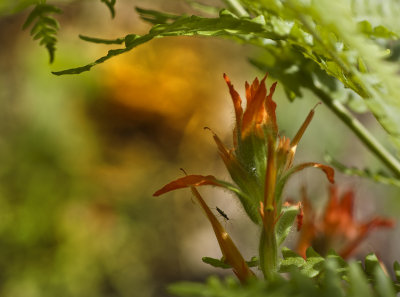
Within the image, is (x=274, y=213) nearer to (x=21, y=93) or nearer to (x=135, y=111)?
(x=21, y=93)

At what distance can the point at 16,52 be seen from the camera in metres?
4.05

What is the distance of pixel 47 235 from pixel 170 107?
5.23 feet

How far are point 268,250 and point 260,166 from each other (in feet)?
0.36

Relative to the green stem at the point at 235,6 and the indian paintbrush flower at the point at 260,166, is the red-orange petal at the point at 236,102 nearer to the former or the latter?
the indian paintbrush flower at the point at 260,166

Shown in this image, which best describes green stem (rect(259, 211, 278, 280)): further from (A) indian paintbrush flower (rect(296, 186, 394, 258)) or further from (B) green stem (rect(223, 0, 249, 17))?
(A) indian paintbrush flower (rect(296, 186, 394, 258))

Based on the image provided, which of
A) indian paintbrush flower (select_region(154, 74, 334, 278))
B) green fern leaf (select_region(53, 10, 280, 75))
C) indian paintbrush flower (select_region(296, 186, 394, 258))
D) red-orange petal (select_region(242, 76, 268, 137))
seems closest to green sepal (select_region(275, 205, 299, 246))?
indian paintbrush flower (select_region(154, 74, 334, 278))

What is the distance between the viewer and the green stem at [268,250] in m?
0.68

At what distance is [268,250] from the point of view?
68 centimetres

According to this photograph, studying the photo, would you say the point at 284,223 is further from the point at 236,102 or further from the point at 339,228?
the point at 339,228

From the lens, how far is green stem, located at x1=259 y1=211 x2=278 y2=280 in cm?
68

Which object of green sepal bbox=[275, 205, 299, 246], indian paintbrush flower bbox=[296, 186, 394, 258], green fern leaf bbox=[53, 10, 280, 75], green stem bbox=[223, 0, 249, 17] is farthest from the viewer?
indian paintbrush flower bbox=[296, 186, 394, 258]

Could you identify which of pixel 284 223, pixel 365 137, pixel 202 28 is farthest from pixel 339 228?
pixel 202 28

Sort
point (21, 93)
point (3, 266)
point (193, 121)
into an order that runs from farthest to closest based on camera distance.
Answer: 1. point (193, 121)
2. point (21, 93)
3. point (3, 266)

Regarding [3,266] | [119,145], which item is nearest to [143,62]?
[119,145]
